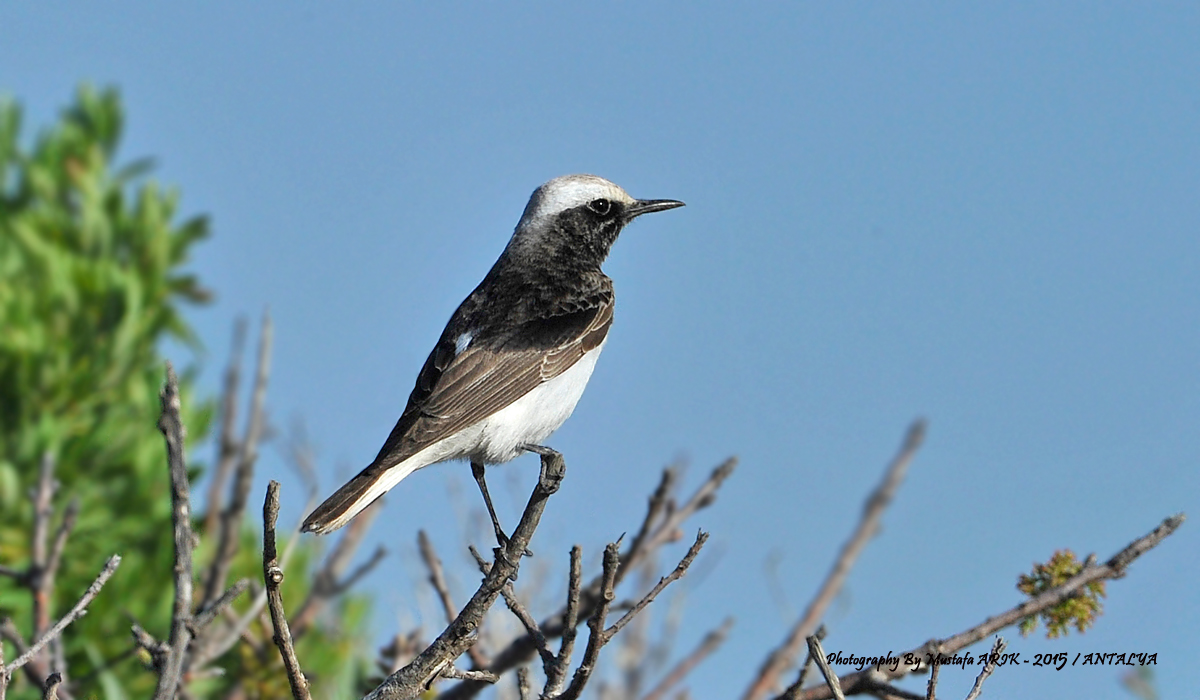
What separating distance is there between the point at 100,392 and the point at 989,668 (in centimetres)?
633

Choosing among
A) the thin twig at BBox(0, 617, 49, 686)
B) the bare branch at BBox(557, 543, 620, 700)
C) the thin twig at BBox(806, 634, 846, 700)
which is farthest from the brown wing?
the thin twig at BBox(806, 634, 846, 700)

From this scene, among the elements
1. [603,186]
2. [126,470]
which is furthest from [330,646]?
[603,186]

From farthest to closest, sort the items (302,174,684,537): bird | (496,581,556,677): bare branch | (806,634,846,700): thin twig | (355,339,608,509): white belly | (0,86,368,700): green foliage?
(0,86,368,700): green foliage → (355,339,608,509): white belly → (302,174,684,537): bird → (496,581,556,677): bare branch → (806,634,846,700): thin twig

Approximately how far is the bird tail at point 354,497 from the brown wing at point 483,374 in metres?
0.07

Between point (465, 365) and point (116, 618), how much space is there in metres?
2.65

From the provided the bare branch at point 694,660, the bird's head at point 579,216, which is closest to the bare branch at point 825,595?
the bare branch at point 694,660

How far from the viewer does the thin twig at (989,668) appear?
12.0ft

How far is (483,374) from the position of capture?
602cm

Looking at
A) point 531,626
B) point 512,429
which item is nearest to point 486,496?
point 512,429

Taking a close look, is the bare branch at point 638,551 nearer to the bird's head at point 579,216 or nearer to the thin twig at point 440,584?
the thin twig at point 440,584

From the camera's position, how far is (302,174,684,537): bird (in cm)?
560

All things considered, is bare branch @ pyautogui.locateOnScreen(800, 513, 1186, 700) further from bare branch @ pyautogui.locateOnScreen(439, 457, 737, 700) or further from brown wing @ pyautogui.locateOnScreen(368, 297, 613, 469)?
brown wing @ pyautogui.locateOnScreen(368, 297, 613, 469)

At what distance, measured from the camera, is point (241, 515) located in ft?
15.8

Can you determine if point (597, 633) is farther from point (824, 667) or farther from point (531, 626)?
point (824, 667)
